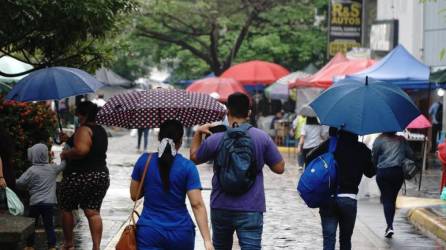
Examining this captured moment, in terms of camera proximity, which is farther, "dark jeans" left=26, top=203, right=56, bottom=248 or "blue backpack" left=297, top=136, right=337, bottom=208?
"dark jeans" left=26, top=203, right=56, bottom=248

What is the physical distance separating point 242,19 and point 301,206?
1021 inches

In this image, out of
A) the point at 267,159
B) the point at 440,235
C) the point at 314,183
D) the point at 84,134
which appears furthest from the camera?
the point at 440,235

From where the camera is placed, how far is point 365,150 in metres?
8.70

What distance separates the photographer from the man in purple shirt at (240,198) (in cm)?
727

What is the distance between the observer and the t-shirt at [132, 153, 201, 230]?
667 centimetres

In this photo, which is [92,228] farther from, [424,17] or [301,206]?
[424,17]

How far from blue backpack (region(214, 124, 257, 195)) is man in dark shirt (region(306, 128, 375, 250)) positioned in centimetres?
148

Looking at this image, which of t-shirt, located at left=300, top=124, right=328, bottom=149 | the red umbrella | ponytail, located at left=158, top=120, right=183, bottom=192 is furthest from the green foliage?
the red umbrella

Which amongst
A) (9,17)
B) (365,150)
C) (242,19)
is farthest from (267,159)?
(242,19)

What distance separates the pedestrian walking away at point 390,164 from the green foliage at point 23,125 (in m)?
4.37

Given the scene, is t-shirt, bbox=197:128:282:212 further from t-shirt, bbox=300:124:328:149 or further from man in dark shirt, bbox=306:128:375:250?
t-shirt, bbox=300:124:328:149

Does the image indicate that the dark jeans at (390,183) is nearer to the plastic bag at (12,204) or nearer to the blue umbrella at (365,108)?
the blue umbrella at (365,108)

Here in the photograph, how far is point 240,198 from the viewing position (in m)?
7.26

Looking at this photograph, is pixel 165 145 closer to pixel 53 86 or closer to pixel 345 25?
pixel 53 86
